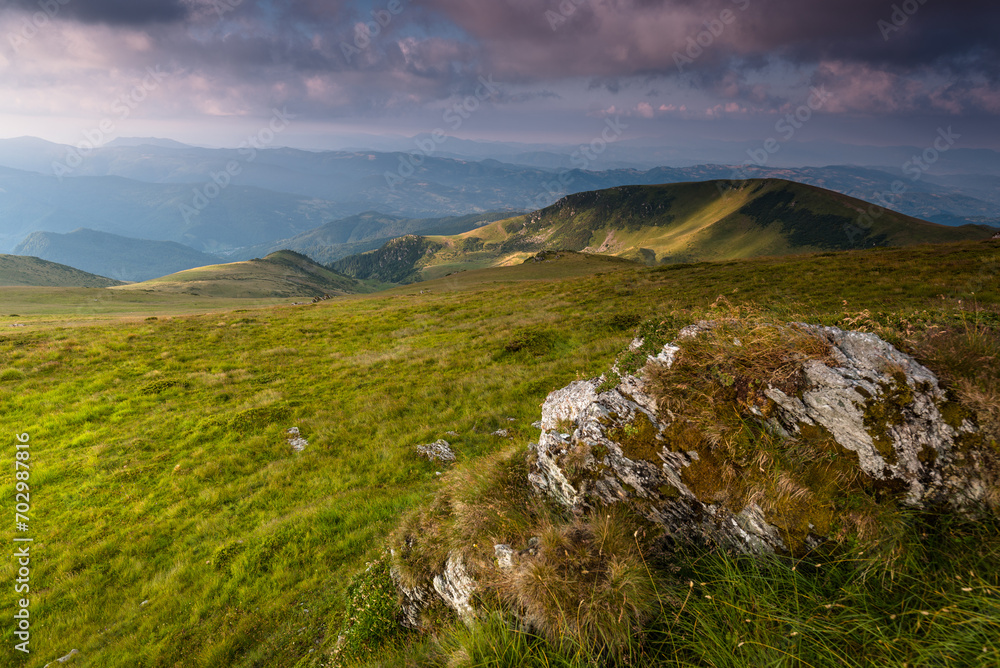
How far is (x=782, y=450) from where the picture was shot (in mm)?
5016

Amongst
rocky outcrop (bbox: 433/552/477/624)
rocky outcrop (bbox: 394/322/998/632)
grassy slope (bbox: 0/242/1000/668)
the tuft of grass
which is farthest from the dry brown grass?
grassy slope (bbox: 0/242/1000/668)

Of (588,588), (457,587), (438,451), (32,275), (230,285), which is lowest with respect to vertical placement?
(438,451)

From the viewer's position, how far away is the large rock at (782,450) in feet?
14.3

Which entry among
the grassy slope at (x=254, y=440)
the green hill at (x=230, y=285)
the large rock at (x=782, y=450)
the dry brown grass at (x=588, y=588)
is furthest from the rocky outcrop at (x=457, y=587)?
the green hill at (x=230, y=285)

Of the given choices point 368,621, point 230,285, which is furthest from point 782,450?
point 230,285

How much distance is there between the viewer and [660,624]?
13.7ft

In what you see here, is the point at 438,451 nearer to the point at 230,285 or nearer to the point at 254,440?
the point at 254,440

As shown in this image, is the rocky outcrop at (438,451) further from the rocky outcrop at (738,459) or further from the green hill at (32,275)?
the green hill at (32,275)

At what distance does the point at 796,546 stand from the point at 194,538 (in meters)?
12.2

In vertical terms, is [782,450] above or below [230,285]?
below

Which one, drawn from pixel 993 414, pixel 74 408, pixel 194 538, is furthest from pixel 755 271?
pixel 74 408

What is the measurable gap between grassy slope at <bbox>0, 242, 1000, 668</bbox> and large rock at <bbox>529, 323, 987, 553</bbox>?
2.41m

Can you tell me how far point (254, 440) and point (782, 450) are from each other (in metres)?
15.3

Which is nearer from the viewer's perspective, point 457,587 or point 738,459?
point 738,459
